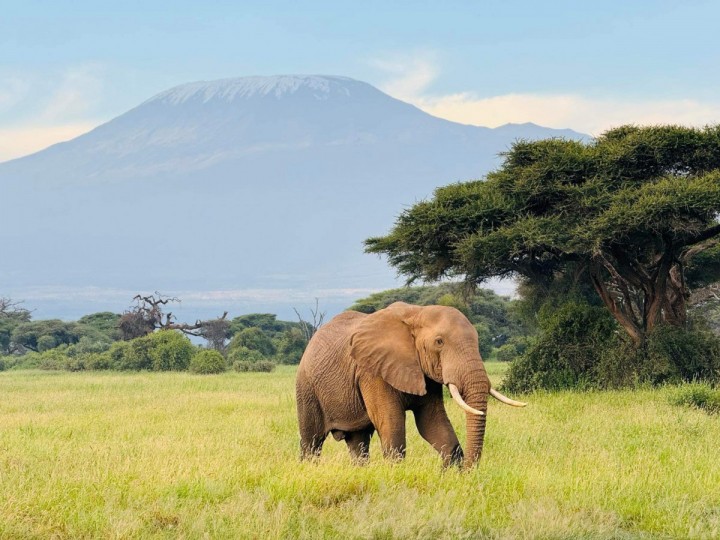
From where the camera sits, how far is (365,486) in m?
9.88

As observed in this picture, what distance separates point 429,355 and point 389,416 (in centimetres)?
93

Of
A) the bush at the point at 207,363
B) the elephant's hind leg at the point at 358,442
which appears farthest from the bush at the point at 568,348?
the bush at the point at 207,363

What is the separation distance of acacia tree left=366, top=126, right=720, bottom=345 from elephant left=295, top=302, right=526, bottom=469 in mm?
13375

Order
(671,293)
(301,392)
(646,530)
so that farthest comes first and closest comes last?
(671,293) → (301,392) → (646,530)

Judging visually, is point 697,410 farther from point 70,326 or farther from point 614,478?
point 70,326

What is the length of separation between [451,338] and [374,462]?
5.66 feet

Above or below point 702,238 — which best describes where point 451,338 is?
below

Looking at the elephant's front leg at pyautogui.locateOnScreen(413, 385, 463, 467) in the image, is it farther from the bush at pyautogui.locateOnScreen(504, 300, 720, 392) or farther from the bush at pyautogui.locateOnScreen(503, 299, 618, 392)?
the bush at pyautogui.locateOnScreen(503, 299, 618, 392)

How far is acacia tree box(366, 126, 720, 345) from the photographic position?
960 inches

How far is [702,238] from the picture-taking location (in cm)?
2562

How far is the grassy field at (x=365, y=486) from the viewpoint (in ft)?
28.3

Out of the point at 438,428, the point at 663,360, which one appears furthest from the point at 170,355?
the point at 438,428

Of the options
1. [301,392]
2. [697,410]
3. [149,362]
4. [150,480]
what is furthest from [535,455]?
[149,362]

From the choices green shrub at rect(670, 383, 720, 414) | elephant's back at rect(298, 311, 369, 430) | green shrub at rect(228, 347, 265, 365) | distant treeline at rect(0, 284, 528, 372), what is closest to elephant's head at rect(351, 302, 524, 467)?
elephant's back at rect(298, 311, 369, 430)
